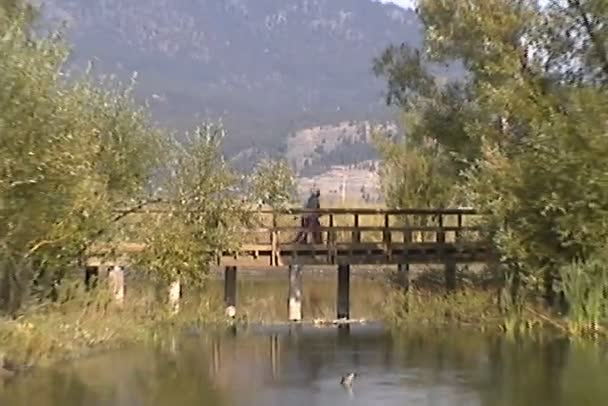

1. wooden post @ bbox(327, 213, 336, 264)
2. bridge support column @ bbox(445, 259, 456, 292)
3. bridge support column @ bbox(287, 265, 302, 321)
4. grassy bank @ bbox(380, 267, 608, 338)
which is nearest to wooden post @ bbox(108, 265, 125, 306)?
bridge support column @ bbox(287, 265, 302, 321)

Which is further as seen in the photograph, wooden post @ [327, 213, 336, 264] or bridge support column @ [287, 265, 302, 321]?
bridge support column @ [287, 265, 302, 321]

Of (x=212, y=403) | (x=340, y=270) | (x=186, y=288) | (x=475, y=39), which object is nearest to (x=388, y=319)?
(x=340, y=270)

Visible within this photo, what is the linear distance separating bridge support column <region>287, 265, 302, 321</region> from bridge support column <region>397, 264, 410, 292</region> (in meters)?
2.79

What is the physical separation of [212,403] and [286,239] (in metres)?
13.8

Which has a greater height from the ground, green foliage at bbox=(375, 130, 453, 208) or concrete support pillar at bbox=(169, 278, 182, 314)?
green foliage at bbox=(375, 130, 453, 208)

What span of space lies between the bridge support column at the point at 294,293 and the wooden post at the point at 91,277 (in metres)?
5.44

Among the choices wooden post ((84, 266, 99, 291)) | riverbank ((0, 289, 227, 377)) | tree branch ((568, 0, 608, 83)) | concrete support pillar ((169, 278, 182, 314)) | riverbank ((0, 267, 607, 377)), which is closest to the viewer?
riverbank ((0, 289, 227, 377))

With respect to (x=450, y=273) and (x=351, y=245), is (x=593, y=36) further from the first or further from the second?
(x=351, y=245)

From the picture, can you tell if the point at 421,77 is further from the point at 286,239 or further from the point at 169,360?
the point at 169,360

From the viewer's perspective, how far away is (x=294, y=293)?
33.8 m

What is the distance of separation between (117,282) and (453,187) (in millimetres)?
10585

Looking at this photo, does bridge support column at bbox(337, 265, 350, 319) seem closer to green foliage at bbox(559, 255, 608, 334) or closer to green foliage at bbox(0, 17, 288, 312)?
green foliage at bbox(0, 17, 288, 312)

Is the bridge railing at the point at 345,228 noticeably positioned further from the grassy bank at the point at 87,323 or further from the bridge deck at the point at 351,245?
the grassy bank at the point at 87,323

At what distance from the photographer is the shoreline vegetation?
76.7 feet
